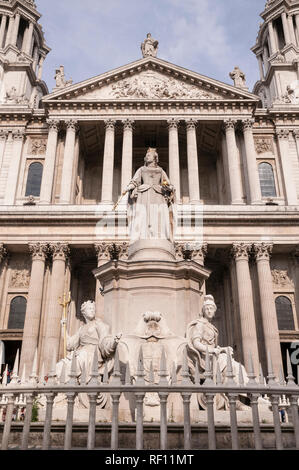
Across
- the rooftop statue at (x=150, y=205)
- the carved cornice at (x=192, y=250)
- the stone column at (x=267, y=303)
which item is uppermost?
the carved cornice at (x=192, y=250)

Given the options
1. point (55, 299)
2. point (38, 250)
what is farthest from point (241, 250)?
point (38, 250)

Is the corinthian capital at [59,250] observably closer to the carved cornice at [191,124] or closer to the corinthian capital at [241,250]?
the corinthian capital at [241,250]

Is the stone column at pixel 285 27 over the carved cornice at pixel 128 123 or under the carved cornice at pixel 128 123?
over

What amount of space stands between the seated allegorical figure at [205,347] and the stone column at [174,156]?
71.2 feet

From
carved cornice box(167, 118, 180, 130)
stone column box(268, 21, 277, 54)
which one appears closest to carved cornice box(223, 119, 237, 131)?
carved cornice box(167, 118, 180, 130)

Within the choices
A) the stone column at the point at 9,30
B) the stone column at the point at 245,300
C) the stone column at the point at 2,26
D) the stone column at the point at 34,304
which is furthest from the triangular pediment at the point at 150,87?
the stone column at the point at 2,26

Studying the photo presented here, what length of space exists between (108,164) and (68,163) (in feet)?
9.65

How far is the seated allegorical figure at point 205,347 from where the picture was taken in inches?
280

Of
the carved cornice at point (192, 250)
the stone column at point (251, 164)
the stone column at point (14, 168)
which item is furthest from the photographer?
the stone column at point (14, 168)

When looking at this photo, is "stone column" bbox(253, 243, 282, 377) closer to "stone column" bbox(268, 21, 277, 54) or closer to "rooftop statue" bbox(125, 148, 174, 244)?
"rooftop statue" bbox(125, 148, 174, 244)

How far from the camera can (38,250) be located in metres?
24.7

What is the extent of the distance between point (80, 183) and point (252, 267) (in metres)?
16.5

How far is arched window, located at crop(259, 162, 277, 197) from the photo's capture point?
32.2 meters

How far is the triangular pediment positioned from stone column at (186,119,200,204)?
2360 mm
